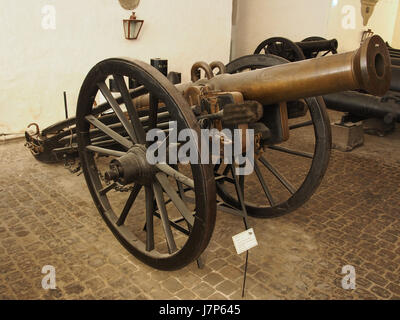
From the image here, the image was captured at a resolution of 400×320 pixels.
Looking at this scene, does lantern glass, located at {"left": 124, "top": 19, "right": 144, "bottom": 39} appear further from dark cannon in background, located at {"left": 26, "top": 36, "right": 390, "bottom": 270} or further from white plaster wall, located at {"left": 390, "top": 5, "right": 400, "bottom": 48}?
white plaster wall, located at {"left": 390, "top": 5, "right": 400, "bottom": 48}

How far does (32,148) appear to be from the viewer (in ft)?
14.0

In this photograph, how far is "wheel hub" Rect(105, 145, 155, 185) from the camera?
2158mm

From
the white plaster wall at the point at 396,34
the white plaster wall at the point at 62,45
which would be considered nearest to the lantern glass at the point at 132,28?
the white plaster wall at the point at 62,45

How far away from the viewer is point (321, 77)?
198 centimetres

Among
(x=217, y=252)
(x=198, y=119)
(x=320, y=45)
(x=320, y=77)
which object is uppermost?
(x=320, y=45)

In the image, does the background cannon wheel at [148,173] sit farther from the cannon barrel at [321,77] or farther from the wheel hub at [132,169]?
the cannon barrel at [321,77]

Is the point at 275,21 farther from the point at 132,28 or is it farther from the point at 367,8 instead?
the point at 132,28

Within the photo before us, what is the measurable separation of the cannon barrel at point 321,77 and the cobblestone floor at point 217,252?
3.55 feet

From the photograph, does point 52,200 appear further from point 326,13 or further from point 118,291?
point 326,13

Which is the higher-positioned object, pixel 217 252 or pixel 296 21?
pixel 296 21

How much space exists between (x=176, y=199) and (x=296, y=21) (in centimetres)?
802

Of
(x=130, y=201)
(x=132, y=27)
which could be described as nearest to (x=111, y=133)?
(x=130, y=201)

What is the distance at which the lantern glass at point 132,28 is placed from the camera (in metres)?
5.68

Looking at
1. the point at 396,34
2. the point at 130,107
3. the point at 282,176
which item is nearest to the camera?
the point at 130,107
